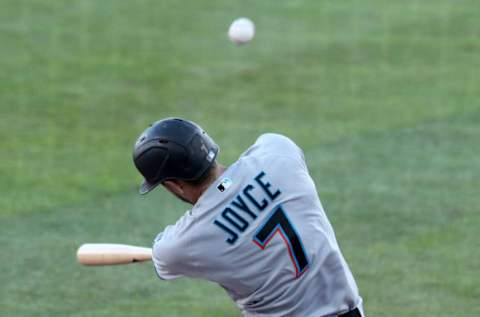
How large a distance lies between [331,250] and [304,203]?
250 mm

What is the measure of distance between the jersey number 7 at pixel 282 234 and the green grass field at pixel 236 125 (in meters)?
2.74

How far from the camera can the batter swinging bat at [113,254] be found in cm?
562

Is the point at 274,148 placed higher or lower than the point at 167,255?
higher

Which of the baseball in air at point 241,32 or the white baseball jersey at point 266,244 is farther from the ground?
the white baseball jersey at point 266,244

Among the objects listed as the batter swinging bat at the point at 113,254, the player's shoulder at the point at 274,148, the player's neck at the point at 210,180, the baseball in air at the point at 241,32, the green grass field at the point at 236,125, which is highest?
the player's shoulder at the point at 274,148

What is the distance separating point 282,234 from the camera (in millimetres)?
4801

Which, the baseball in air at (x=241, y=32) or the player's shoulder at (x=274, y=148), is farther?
the baseball in air at (x=241, y=32)

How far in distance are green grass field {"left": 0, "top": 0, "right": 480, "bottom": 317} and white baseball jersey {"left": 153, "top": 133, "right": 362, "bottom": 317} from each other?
2572 mm

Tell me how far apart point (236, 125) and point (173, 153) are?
691 centimetres

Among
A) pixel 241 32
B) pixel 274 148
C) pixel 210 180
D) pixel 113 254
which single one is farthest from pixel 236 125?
pixel 210 180

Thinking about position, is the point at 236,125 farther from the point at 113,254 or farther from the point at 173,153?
the point at 173,153

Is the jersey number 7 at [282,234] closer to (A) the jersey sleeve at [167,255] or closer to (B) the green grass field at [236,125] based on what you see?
(A) the jersey sleeve at [167,255]

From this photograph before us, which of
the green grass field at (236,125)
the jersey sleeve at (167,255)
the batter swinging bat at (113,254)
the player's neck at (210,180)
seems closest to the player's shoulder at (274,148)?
the player's neck at (210,180)

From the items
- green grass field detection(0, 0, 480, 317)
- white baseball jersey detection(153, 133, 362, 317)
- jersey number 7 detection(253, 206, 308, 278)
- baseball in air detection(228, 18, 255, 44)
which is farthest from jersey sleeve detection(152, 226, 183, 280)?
baseball in air detection(228, 18, 255, 44)
